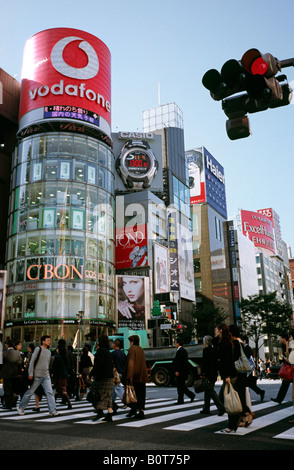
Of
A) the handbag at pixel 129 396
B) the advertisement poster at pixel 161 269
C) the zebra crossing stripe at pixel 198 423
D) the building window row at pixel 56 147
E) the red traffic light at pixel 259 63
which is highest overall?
the building window row at pixel 56 147

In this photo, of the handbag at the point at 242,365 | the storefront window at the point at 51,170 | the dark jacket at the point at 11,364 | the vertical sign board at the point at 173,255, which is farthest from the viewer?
the vertical sign board at the point at 173,255

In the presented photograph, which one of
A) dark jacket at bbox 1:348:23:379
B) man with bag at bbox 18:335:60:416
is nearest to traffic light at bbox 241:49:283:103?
man with bag at bbox 18:335:60:416

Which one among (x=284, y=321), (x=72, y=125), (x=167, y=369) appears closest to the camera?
(x=167, y=369)

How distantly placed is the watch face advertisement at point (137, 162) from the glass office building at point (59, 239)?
14.4 metres

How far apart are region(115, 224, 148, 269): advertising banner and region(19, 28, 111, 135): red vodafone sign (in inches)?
534

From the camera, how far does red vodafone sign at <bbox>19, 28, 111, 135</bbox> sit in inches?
1772

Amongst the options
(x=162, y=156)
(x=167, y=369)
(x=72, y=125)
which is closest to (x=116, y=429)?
(x=167, y=369)

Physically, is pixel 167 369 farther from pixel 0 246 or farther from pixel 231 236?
pixel 231 236

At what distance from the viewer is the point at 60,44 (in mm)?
47250

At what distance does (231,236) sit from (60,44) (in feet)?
174

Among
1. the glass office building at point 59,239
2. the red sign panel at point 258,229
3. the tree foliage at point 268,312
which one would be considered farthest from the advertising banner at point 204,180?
the glass office building at point 59,239

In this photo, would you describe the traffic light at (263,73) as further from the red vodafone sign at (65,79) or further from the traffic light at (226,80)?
the red vodafone sign at (65,79)

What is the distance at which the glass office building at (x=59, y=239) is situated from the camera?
40062mm
